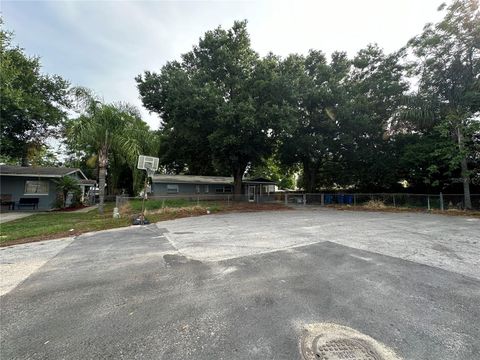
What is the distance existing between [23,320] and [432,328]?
481cm

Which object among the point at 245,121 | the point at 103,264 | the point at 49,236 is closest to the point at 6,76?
the point at 49,236

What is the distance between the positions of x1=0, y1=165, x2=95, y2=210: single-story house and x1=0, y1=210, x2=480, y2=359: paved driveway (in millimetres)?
15113

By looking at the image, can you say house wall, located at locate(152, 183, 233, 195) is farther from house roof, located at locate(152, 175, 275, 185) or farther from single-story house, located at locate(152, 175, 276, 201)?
house roof, located at locate(152, 175, 275, 185)

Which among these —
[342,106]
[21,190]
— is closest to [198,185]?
[21,190]

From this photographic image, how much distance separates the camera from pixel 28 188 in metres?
16.7

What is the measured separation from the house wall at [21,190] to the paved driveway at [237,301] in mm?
15249

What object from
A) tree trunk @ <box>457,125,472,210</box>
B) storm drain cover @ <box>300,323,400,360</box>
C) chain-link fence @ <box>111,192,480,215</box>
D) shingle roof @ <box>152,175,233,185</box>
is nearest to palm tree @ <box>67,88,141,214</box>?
chain-link fence @ <box>111,192,480,215</box>

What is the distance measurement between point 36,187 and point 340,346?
21890mm

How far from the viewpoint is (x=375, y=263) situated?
4723mm

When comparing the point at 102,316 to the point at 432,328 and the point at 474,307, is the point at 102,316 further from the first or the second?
the point at 474,307

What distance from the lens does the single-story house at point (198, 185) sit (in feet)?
79.7

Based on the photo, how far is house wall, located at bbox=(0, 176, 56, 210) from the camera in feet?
53.0

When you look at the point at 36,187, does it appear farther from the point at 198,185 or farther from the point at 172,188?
the point at 198,185

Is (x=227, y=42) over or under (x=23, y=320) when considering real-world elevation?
over
